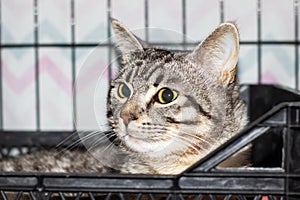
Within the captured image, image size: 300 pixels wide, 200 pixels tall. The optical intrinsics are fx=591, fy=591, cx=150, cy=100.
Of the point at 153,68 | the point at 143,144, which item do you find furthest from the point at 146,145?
the point at 153,68

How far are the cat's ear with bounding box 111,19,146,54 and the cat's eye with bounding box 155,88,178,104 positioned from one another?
0.11 metres

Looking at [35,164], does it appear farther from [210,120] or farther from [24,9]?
[24,9]

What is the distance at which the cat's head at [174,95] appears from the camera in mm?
847

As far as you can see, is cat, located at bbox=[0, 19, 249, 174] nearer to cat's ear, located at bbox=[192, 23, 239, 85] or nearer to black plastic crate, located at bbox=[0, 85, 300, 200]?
cat's ear, located at bbox=[192, 23, 239, 85]

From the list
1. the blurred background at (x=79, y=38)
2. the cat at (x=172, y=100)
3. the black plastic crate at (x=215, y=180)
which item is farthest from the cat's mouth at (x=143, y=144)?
the blurred background at (x=79, y=38)

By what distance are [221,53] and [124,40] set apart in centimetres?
16

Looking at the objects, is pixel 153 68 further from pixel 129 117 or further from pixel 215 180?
pixel 215 180

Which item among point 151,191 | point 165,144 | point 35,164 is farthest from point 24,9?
point 151,191

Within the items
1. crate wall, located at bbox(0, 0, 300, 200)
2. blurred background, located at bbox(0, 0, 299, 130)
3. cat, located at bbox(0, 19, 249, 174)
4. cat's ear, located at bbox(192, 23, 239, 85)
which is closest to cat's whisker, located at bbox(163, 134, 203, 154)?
cat, located at bbox(0, 19, 249, 174)

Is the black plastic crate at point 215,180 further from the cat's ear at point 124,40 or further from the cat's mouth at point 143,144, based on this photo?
the cat's ear at point 124,40

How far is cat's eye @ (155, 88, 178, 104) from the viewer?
854 millimetres

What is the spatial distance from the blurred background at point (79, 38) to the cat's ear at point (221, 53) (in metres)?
0.84

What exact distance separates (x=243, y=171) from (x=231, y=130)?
0.82ft

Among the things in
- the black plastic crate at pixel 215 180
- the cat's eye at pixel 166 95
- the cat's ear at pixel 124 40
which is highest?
the cat's ear at pixel 124 40
